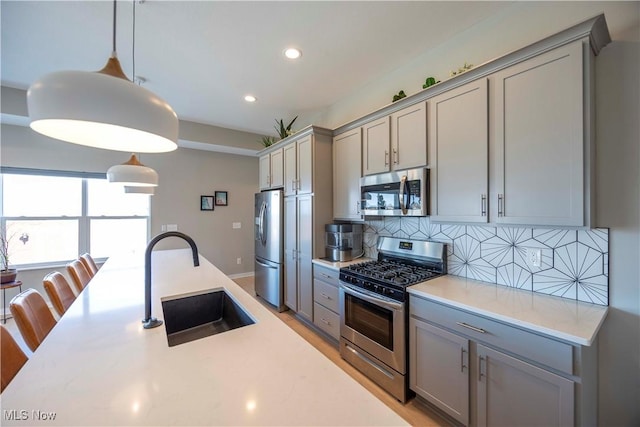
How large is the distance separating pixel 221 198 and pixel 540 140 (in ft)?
16.1

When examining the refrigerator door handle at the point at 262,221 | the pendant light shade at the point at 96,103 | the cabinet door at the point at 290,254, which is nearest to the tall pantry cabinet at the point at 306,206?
the cabinet door at the point at 290,254

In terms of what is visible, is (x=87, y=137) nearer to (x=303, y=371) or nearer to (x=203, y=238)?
(x=303, y=371)

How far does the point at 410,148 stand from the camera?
2219 millimetres

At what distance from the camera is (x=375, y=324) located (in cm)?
211

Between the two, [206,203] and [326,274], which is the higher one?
[206,203]

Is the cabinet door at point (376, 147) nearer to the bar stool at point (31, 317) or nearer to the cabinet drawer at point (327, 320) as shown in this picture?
the cabinet drawer at point (327, 320)

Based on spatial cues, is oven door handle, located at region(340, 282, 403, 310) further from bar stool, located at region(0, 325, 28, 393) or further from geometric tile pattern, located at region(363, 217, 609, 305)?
bar stool, located at region(0, 325, 28, 393)

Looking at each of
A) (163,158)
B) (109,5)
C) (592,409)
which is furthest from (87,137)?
(163,158)

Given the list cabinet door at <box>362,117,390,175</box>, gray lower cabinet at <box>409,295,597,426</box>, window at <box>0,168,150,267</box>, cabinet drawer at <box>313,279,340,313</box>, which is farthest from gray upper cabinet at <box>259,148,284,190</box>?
gray lower cabinet at <box>409,295,597,426</box>

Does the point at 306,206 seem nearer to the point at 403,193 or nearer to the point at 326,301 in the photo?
the point at 326,301

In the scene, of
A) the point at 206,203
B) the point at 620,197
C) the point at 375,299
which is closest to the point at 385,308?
the point at 375,299

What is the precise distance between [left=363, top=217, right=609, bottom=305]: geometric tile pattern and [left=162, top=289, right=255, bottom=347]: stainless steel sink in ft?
5.84

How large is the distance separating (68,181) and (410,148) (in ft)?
16.0

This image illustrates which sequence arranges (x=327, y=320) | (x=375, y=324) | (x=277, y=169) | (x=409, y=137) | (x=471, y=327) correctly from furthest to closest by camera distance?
(x=277, y=169)
(x=327, y=320)
(x=409, y=137)
(x=375, y=324)
(x=471, y=327)
